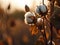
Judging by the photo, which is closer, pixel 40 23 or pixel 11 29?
pixel 40 23

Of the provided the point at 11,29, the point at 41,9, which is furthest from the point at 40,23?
the point at 11,29

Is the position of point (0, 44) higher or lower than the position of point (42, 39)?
lower

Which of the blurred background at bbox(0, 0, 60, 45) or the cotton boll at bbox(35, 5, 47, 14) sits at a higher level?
the cotton boll at bbox(35, 5, 47, 14)

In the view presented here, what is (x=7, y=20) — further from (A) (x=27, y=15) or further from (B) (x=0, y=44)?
(A) (x=27, y=15)

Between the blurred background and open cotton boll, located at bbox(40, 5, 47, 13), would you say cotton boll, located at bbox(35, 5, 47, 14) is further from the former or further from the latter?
the blurred background

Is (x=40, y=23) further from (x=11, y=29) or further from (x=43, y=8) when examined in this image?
(x=11, y=29)

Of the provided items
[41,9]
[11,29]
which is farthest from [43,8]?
[11,29]

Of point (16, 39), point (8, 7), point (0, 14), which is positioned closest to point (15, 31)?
point (16, 39)

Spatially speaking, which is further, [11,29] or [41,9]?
[11,29]

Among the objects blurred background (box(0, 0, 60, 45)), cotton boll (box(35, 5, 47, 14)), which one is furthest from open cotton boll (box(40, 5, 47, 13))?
blurred background (box(0, 0, 60, 45))

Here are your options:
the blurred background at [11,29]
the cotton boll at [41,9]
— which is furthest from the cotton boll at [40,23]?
the blurred background at [11,29]

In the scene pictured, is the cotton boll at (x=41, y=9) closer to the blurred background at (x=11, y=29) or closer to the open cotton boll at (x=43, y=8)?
the open cotton boll at (x=43, y=8)
